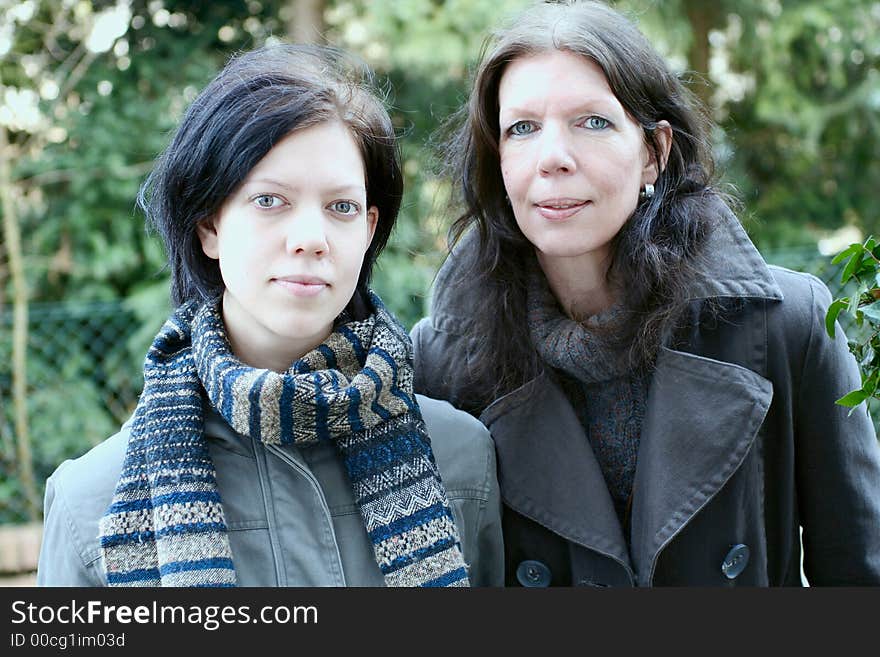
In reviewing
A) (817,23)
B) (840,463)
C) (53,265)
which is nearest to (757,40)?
(817,23)

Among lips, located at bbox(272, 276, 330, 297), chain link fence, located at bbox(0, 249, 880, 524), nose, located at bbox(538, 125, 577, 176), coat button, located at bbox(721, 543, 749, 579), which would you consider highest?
chain link fence, located at bbox(0, 249, 880, 524)

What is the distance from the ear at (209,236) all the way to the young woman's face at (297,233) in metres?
0.03

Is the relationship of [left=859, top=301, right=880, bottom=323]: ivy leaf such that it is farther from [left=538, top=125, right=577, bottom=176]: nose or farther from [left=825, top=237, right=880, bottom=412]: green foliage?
[left=538, top=125, right=577, bottom=176]: nose

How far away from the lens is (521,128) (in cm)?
218

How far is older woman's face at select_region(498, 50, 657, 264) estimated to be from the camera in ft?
6.89

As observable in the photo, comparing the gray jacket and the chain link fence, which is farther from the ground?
the chain link fence

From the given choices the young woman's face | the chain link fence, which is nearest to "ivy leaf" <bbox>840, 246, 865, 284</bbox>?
the young woman's face

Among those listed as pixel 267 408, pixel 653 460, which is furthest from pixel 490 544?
pixel 267 408

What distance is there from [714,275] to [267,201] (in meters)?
1.02

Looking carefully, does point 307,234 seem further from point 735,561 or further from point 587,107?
point 735,561

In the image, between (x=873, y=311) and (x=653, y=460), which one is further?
(x=653, y=460)

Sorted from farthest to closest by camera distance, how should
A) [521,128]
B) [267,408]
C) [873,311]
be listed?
[521,128] → [267,408] → [873,311]

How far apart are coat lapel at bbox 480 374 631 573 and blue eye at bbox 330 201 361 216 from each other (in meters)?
0.62

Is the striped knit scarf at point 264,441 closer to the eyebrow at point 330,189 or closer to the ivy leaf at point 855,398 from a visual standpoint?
the eyebrow at point 330,189
